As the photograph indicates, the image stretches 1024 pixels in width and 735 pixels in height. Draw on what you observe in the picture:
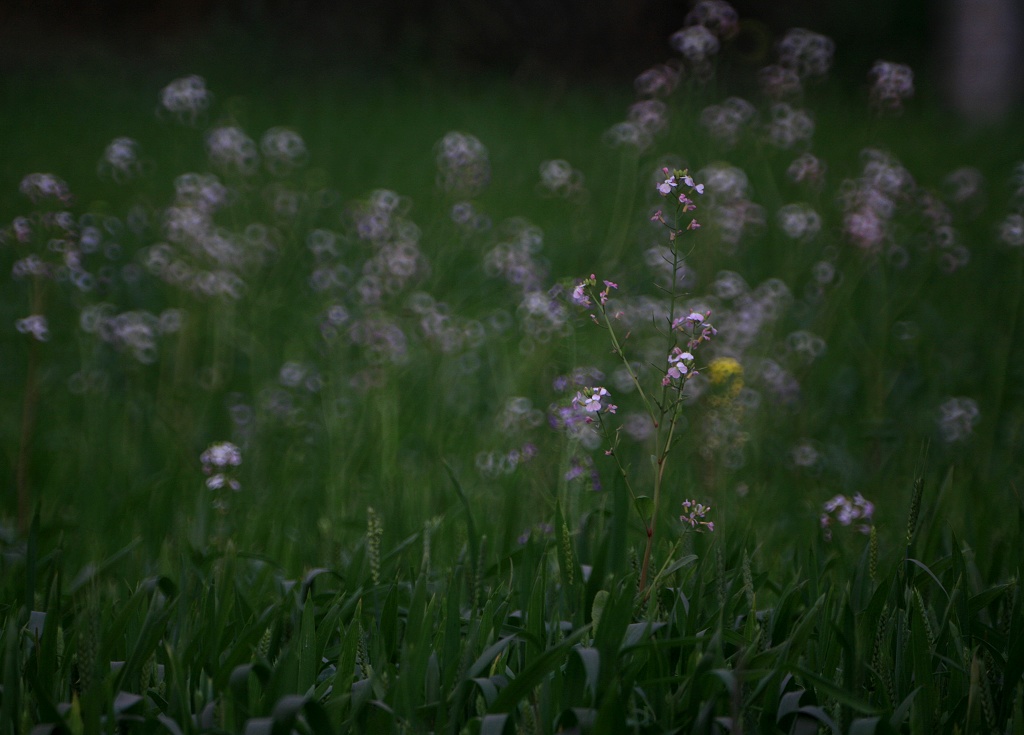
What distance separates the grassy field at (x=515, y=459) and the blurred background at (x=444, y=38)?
15.8 feet

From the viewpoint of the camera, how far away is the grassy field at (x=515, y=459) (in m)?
1.62

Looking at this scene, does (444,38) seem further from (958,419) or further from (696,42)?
(958,419)

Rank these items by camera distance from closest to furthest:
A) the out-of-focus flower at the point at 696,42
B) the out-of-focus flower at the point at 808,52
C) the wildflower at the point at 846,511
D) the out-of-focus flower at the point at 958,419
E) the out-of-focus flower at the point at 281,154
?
the wildflower at the point at 846,511 → the out-of-focus flower at the point at 958,419 → the out-of-focus flower at the point at 696,42 → the out-of-focus flower at the point at 808,52 → the out-of-focus flower at the point at 281,154

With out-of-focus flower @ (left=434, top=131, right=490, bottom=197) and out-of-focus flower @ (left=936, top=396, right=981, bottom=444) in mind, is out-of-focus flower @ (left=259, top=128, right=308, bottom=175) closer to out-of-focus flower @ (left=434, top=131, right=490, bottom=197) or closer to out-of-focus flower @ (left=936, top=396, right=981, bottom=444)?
out-of-focus flower @ (left=434, top=131, right=490, bottom=197)

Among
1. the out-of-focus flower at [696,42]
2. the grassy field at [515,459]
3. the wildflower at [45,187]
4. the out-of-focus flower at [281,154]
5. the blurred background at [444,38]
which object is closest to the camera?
the grassy field at [515,459]

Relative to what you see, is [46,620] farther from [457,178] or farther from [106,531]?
[457,178]

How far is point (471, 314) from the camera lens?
16.1 feet

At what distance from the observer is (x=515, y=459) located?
2.58 m

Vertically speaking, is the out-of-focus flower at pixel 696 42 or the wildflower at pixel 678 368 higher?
the out-of-focus flower at pixel 696 42

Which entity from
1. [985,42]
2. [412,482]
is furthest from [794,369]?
[985,42]

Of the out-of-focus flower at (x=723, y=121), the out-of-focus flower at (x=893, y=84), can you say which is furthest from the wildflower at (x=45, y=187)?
the out-of-focus flower at (x=893, y=84)

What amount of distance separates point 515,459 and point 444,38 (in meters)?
10.6

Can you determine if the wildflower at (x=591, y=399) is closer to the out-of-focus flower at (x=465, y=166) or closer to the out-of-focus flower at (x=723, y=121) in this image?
the out-of-focus flower at (x=465, y=166)

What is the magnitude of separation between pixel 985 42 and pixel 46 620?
38.8ft
